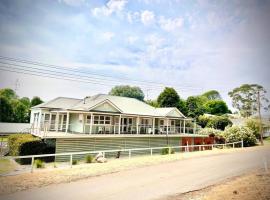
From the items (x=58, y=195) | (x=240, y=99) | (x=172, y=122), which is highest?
(x=240, y=99)

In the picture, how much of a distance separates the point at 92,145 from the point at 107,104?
5133mm

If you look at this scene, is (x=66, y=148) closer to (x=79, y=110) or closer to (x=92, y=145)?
(x=92, y=145)

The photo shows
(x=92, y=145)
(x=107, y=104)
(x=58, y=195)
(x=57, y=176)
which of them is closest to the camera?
(x=58, y=195)

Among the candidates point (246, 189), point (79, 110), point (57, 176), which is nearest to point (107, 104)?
point (79, 110)

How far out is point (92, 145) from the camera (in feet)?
70.8

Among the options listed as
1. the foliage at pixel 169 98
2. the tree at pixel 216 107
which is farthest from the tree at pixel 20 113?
the tree at pixel 216 107

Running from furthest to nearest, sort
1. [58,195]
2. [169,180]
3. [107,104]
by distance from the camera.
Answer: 1. [107,104]
2. [169,180]
3. [58,195]

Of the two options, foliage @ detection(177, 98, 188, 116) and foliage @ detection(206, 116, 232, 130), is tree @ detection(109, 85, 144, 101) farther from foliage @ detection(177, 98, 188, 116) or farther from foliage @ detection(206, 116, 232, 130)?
foliage @ detection(206, 116, 232, 130)

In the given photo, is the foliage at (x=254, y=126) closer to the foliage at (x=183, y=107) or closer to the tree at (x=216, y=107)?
the foliage at (x=183, y=107)

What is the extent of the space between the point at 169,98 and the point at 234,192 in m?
34.8

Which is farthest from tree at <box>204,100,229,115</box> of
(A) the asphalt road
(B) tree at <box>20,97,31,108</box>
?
(A) the asphalt road

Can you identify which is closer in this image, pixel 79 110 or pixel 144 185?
pixel 144 185

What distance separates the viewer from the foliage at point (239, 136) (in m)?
32.5

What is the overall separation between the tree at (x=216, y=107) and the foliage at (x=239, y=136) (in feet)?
96.9
